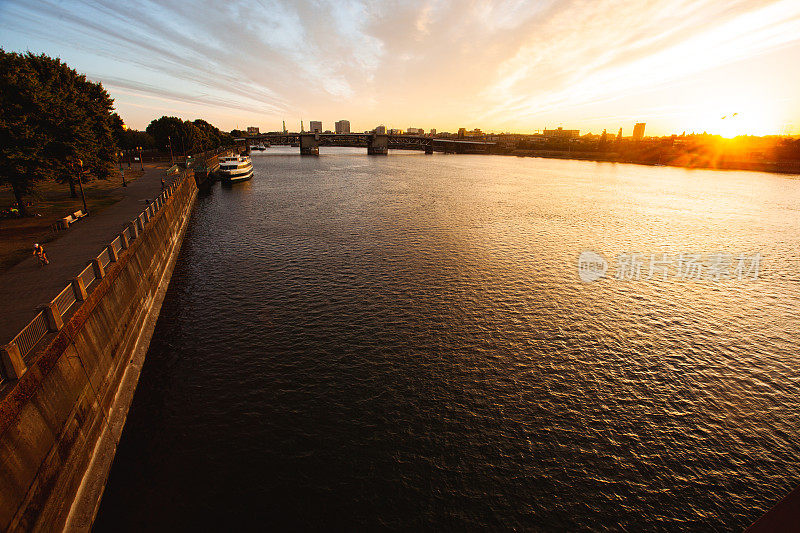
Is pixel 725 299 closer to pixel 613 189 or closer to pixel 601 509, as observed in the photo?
pixel 601 509

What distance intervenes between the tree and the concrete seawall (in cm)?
1978

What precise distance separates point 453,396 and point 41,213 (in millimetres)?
42672

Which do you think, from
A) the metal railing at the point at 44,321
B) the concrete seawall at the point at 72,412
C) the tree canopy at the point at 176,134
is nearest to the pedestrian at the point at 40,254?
the metal railing at the point at 44,321

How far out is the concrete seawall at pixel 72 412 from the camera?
9453mm

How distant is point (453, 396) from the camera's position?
1775cm

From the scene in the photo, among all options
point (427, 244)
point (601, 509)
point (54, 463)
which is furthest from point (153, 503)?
point (427, 244)

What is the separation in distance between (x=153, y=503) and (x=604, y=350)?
24.5 m

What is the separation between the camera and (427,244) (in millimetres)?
41812

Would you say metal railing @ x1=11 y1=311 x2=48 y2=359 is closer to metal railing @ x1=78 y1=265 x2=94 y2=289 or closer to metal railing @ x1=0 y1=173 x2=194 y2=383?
metal railing @ x1=0 y1=173 x2=194 y2=383

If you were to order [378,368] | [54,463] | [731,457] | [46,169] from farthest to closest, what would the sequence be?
[46,169] < [378,368] < [731,457] < [54,463]

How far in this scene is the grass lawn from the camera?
2292 cm

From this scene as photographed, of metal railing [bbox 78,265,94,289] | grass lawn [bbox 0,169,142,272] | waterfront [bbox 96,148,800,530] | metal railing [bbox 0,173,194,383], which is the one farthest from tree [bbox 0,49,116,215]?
metal railing [bbox 78,265,94,289]

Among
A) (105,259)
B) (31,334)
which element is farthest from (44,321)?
(105,259)

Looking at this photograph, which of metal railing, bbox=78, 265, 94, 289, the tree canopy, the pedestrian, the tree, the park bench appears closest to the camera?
metal railing, bbox=78, 265, 94, 289
